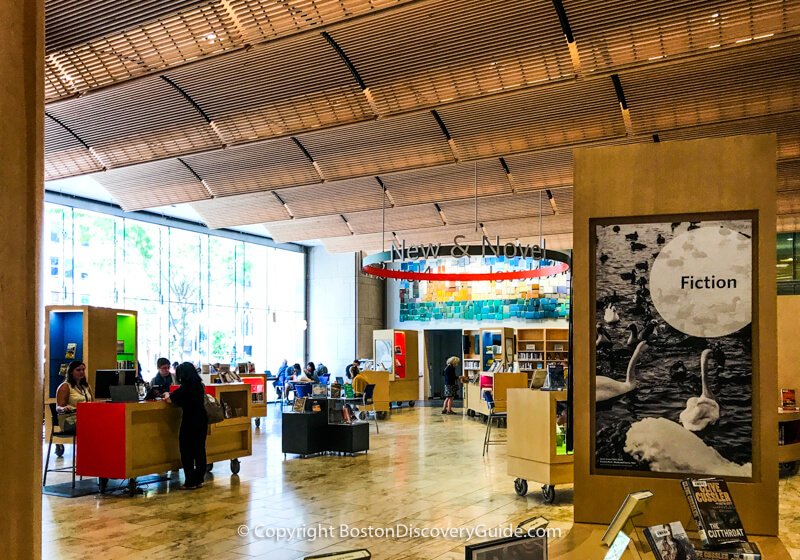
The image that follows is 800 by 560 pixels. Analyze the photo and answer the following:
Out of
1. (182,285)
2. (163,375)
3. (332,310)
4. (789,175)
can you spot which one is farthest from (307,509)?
(332,310)

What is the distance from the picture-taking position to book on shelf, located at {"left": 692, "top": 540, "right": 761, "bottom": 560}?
2777 mm

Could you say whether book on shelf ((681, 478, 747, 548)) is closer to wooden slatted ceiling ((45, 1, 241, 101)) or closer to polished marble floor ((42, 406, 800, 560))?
polished marble floor ((42, 406, 800, 560))

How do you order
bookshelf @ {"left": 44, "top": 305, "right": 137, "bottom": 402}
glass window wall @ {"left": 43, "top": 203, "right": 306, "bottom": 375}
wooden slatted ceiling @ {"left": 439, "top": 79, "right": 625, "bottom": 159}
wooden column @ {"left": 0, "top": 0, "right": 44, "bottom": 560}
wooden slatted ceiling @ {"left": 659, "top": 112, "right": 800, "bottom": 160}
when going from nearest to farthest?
wooden column @ {"left": 0, "top": 0, "right": 44, "bottom": 560} → wooden slatted ceiling @ {"left": 439, "top": 79, "right": 625, "bottom": 159} → wooden slatted ceiling @ {"left": 659, "top": 112, "right": 800, "bottom": 160} → bookshelf @ {"left": 44, "top": 305, "right": 137, "bottom": 402} → glass window wall @ {"left": 43, "top": 203, "right": 306, "bottom": 375}

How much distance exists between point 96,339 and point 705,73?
36.4 ft

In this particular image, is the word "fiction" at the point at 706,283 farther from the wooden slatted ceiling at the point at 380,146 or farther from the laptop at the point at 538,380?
the wooden slatted ceiling at the point at 380,146

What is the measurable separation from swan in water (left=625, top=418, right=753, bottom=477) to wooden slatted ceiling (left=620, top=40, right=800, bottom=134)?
5571mm

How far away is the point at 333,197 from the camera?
48.2 feet

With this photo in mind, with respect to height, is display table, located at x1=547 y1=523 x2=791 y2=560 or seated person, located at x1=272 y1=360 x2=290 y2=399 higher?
display table, located at x1=547 y1=523 x2=791 y2=560

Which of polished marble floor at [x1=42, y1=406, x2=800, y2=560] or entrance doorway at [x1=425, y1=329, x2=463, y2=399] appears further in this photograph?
entrance doorway at [x1=425, y1=329, x2=463, y2=399]

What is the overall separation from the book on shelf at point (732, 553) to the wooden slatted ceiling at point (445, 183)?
9.68 metres

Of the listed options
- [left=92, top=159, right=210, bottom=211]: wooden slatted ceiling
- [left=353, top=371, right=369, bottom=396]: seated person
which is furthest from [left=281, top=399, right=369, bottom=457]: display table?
[left=92, top=159, right=210, bottom=211]: wooden slatted ceiling

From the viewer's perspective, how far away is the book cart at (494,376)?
16.1 meters

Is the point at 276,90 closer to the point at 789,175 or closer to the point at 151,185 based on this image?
the point at 151,185

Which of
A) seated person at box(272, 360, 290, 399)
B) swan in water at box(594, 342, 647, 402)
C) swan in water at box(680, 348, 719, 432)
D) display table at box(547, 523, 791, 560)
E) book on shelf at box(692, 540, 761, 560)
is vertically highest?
swan in water at box(594, 342, 647, 402)
